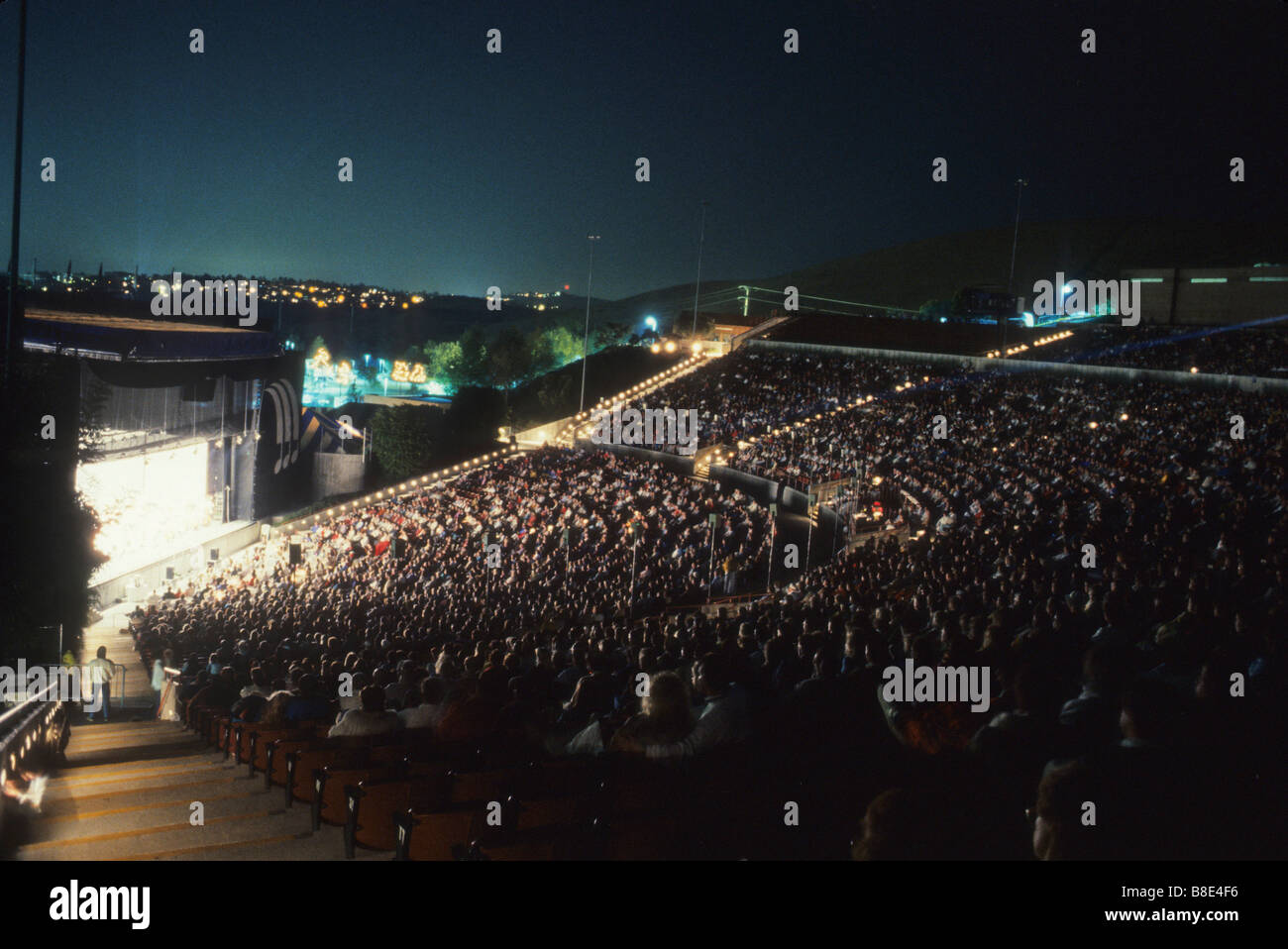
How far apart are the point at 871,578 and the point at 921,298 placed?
107m

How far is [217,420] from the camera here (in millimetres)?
26109

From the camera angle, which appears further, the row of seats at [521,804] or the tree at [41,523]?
the tree at [41,523]

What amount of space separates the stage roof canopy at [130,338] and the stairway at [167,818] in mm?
12846

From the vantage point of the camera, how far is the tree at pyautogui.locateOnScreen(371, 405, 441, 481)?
1706 inches

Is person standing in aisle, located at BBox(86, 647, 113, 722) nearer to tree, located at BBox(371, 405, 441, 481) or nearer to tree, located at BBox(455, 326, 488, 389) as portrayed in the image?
tree, located at BBox(371, 405, 441, 481)

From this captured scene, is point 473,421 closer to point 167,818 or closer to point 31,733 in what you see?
point 31,733

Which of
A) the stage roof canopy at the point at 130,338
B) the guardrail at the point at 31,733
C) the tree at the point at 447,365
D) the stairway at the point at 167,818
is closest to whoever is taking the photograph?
the stairway at the point at 167,818

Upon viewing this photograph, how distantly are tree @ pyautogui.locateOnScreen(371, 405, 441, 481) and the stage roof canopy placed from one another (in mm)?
17691

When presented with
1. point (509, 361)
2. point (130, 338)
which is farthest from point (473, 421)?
point (130, 338)

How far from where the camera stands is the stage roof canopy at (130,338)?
18578 mm

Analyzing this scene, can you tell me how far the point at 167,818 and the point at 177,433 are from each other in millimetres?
21910

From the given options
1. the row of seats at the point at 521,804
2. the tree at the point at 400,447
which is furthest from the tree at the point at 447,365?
the row of seats at the point at 521,804

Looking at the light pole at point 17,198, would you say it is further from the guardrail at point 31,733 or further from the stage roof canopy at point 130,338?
the stage roof canopy at point 130,338
